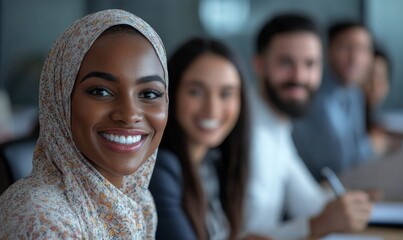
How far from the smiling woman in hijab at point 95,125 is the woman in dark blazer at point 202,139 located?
599 millimetres

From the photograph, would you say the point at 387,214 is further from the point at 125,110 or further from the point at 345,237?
the point at 125,110

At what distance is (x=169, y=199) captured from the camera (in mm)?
1418

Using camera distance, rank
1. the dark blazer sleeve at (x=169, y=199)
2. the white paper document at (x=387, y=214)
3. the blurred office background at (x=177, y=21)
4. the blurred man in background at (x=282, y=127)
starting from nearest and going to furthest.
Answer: the dark blazer sleeve at (x=169, y=199) → the white paper document at (x=387, y=214) → the blurred man in background at (x=282, y=127) → the blurred office background at (x=177, y=21)

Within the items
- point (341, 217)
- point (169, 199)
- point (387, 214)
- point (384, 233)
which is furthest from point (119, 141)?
point (387, 214)

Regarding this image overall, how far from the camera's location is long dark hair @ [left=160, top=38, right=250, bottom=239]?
59.6 inches

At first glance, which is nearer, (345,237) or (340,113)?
(345,237)

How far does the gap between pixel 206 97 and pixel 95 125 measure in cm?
79

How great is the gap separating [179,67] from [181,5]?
3.72 m

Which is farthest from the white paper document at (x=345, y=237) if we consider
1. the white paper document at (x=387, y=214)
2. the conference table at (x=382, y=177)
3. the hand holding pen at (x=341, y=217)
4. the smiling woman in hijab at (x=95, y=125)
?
the smiling woman in hijab at (x=95, y=125)

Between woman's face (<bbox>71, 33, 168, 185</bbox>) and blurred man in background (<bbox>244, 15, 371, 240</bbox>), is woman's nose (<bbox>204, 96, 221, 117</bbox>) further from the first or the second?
woman's face (<bbox>71, 33, 168, 185</bbox>)

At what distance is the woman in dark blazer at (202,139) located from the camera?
146 centimetres

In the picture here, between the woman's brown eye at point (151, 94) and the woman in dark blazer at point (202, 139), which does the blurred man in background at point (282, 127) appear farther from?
the woman's brown eye at point (151, 94)

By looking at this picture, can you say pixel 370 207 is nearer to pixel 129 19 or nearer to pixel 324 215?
pixel 324 215

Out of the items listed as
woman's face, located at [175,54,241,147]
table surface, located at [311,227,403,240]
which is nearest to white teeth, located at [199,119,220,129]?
woman's face, located at [175,54,241,147]
